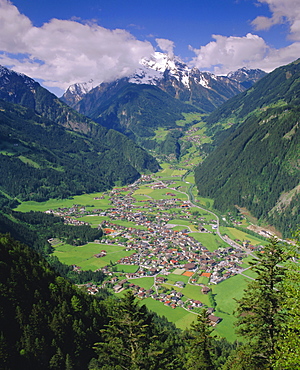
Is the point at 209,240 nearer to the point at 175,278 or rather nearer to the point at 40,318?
the point at 175,278

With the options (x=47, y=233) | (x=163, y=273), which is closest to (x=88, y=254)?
(x=47, y=233)

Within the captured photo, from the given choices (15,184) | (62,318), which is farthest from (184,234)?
(15,184)

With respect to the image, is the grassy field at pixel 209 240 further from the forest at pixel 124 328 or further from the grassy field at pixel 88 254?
the forest at pixel 124 328

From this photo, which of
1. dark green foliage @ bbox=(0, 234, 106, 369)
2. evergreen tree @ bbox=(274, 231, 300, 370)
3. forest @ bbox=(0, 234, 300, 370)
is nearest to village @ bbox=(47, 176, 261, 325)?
forest @ bbox=(0, 234, 300, 370)

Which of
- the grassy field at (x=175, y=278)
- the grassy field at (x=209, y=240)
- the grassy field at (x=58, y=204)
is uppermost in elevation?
the grassy field at (x=58, y=204)

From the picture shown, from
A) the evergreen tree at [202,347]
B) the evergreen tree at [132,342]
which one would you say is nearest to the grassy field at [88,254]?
the evergreen tree at [202,347]

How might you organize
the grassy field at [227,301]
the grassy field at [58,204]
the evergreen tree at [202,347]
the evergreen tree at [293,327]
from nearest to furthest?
the evergreen tree at [293,327] < the evergreen tree at [202,347] < the grassy field at [227,301] < the grassy field at [58,204]
